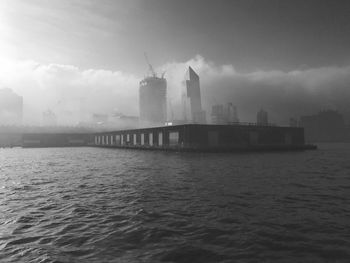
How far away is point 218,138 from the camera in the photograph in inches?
3541

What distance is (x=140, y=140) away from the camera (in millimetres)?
A: 118688

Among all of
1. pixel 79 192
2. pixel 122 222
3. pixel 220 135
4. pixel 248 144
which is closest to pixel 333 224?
pixel 122 222

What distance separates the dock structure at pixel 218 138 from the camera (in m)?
86.2

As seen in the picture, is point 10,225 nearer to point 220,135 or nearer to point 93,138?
point 220,135

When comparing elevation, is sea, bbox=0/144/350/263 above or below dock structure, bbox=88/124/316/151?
below

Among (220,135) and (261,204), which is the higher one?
(220,135)

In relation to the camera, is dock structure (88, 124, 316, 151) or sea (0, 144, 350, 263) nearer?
sea (0, 144, 350, 263)

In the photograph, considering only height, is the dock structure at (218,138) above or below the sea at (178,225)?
above

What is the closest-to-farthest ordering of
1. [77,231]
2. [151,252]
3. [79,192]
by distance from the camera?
[151,252], [77,231], [79,192]

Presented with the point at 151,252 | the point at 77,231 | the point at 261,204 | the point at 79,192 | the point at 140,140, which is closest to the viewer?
the point at 151,252

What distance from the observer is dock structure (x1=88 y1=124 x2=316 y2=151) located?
86250 mm

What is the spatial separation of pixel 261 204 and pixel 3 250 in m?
13.7

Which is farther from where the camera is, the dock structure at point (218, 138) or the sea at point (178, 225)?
the dock structure at point (218, 138)

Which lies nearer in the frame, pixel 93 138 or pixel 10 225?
pixel 10 225
